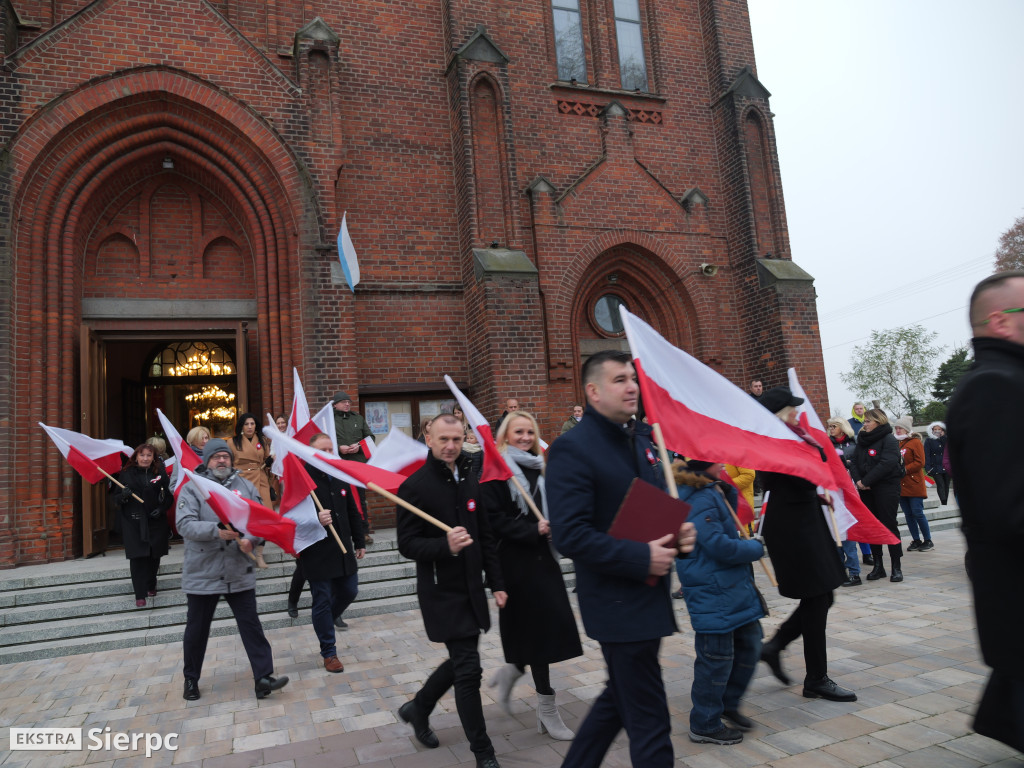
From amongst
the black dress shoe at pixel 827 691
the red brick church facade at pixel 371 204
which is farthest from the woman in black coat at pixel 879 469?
the red brick church facade at pixel 371 204

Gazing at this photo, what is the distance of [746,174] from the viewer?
1409 cm

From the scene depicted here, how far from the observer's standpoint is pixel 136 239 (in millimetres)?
11320

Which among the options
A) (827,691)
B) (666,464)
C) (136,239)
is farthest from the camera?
(136,239)

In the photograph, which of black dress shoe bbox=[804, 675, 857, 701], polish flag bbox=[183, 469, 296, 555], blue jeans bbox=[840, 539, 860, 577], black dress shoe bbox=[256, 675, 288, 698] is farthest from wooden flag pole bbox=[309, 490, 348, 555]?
blue jeans bbox=[840, 539, 860, 577]

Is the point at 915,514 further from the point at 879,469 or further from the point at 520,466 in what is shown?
the point at 520,466

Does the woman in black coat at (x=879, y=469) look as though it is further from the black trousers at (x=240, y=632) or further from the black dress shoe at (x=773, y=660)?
the black trousers at (x=240, y=632)

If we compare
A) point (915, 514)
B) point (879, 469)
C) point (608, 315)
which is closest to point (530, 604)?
point (879, 469)

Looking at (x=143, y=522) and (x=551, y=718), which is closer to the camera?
(x=551, y=718)

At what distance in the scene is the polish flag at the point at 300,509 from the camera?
5691mm

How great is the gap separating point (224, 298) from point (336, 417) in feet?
11.6

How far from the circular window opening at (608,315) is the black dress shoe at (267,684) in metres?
10.1

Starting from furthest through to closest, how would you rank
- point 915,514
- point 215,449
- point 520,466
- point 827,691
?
point 915,514, point 215,449, point 520,466, point 827,691

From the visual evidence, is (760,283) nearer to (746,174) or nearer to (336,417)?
(746,174)

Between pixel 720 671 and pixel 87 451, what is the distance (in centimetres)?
755
